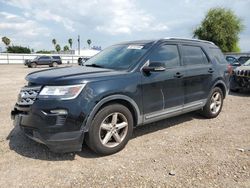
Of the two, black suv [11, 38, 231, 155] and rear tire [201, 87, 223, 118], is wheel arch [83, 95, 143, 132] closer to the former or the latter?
black suv [11, 38, 231, 155]

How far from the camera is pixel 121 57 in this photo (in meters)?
4.73

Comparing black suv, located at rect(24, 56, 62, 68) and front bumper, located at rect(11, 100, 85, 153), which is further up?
black suv, located at rect(24, 56, 62, 68)

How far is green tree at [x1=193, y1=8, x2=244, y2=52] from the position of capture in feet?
129

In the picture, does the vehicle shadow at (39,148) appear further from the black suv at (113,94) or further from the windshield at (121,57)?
the windshield at (121,57)

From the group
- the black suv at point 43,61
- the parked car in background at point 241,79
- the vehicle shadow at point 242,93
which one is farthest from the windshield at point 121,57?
the black suv at point 43,61

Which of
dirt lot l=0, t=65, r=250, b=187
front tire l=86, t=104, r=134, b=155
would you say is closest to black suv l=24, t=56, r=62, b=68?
dirt lot l=0, t=65, r=250, b=187

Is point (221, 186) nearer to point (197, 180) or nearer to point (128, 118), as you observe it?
point (197, 180)

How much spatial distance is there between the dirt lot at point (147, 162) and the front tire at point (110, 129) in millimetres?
156

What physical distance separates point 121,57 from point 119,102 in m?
0.99

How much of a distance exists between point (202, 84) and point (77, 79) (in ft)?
9.89

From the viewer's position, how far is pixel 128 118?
419 centimetres

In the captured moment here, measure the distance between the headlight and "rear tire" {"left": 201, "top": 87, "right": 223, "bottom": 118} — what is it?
342 cm

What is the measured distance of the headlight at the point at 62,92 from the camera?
358 cm

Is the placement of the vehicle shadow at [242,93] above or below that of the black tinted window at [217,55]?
below
